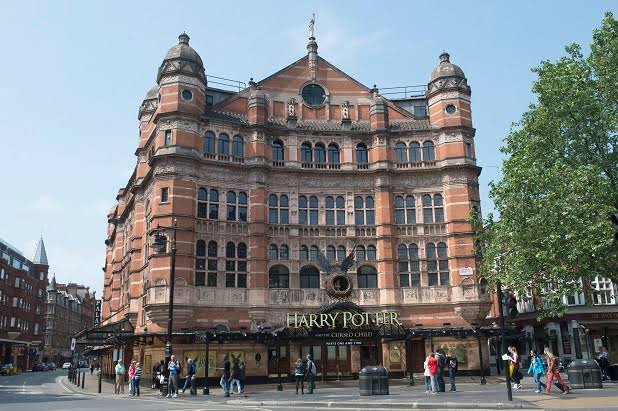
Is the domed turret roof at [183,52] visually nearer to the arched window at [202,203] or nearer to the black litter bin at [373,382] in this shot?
the arched window at [202,203]

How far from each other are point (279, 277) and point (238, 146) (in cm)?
980

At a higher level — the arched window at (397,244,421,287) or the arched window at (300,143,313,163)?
the arched window at (300,143,313,163)

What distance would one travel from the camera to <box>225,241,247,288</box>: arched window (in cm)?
3881

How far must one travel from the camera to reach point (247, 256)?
39250mm

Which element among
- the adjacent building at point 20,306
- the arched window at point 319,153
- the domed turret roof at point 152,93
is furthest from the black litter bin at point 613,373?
the adjacent building at point 20,306

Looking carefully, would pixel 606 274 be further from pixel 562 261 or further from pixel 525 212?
pixel 525 212

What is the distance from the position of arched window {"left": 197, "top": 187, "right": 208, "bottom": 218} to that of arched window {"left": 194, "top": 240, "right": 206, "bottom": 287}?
192 centimetres

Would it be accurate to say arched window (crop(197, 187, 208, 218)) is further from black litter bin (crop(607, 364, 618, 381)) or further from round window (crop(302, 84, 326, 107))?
black litter bin (crop(607, 364, 618, 381))

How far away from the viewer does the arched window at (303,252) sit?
133 ft

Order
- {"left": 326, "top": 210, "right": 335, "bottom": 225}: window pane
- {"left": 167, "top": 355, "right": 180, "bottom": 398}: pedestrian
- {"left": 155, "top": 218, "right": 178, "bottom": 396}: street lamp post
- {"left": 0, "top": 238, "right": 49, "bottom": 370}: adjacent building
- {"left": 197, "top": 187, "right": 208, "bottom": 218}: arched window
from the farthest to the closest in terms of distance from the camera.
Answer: {"left": 0, "top": 238, "right": 49, "bottom": 370}: adjacent building
{"left": 326, "top": 210, "right": 335, "bottom": 225}: window pane
{"left": 197, "top": 187, "right": 208, "bottom": 218}: arched window
{"left": 155, "top": 218, "right": 178, "bottom": 396}: street lamp post
{"left": 167, "top": 355, "right": 180, "bottom": 398}: pedestrian

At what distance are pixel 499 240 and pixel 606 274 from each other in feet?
16.1

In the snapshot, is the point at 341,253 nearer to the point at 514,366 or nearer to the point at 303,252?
the point at 303,252

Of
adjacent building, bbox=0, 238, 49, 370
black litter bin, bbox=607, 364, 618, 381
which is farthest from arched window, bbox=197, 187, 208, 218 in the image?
adjacent building, bbox=0, 238, 49, 370

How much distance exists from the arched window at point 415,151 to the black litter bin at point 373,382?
21.8 m
